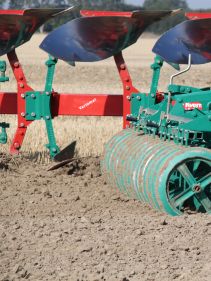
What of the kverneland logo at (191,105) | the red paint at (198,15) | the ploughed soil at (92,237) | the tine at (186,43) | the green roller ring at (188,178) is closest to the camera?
the ploughed soil at (92,237)

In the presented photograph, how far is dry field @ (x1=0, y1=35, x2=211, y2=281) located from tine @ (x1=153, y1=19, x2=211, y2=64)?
4.11 ft

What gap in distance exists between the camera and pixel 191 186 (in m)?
6.14

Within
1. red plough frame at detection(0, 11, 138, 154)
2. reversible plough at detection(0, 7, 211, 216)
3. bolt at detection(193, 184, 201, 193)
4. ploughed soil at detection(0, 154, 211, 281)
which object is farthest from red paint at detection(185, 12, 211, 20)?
bolt at detection(193, 184, 201, 193)

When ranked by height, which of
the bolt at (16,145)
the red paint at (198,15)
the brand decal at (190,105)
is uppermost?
the red paint at (198,15)

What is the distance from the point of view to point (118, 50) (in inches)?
331

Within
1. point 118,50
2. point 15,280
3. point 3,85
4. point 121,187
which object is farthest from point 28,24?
point 3,85

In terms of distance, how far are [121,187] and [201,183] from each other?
0.98m

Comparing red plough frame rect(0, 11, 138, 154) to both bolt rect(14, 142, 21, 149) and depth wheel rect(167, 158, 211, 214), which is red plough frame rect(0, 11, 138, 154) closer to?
bolt rect(14, 142, 21, 149)

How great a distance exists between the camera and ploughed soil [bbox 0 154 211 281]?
4844 millimetres

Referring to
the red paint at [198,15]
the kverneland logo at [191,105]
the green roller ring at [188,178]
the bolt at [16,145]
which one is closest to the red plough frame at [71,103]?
the bolt at [16,145]

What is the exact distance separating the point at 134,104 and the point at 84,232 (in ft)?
9.07

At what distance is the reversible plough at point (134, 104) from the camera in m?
6.29

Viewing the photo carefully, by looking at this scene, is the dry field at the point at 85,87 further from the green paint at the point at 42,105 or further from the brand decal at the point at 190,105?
the brand decal at the point at 190,105

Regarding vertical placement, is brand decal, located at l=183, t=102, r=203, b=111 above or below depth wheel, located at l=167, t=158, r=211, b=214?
above
